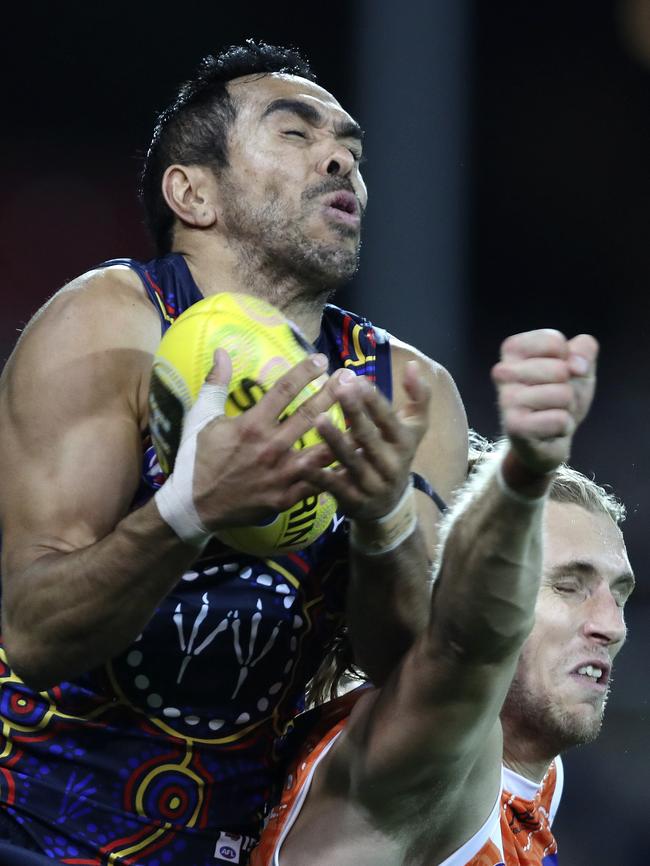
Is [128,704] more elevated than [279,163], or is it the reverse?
[279,163]

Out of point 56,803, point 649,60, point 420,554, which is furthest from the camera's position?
point 649,60

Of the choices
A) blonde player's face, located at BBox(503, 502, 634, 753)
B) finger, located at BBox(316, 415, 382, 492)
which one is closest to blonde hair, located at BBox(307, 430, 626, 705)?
blonde player's face, located at BBox(503, 502, 634, 753)

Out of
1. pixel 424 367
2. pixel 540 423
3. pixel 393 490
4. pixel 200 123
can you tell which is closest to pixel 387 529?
pixel 393 490

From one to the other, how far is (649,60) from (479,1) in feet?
2.72

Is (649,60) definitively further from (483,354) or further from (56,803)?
(56,803)

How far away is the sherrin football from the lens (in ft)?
6.44

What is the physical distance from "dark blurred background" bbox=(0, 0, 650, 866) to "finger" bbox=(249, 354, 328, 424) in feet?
8.80

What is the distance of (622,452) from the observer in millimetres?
5516

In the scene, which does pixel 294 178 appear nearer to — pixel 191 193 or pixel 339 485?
pixel 191 193

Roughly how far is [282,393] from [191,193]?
3.67 ft

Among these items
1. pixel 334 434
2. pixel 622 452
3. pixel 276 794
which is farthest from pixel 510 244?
pixel 334 434

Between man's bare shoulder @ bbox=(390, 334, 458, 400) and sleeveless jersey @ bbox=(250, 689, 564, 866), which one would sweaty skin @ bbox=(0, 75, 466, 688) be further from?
sleeveless jersey @ bbox=(250, 689, 564, 866)

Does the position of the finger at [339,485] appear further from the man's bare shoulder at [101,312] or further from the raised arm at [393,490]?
A: the man's bare shoulder at [101,312]

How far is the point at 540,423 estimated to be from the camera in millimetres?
1701
